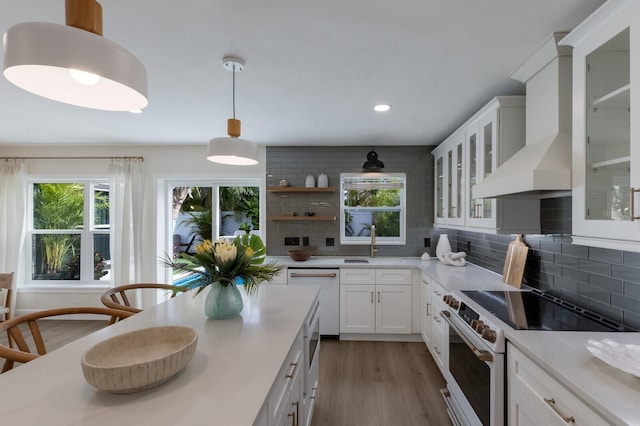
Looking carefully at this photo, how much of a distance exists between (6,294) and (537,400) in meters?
4.96

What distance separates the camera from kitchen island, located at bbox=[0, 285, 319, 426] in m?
0.81

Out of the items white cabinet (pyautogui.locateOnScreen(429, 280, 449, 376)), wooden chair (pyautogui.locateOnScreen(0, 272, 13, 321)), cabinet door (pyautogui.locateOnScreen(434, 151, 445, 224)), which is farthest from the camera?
cabinet door (pyautogui.locateOnScreen(434, 151, 445, 224))

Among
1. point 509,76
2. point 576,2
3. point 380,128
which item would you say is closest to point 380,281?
point 380,128

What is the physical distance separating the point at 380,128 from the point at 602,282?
2.34 metres

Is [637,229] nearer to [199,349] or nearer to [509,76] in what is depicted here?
[509,76]

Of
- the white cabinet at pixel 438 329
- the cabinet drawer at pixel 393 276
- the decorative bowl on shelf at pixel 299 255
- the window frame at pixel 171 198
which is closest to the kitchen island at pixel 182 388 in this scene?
the white cabinet at pixel 438 329

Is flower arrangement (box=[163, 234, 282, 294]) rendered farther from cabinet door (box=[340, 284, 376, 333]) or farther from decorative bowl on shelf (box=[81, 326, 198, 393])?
cabinet door (box=[340, 284, 376, 333])

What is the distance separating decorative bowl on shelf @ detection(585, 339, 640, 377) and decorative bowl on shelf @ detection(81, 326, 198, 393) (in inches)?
58.1

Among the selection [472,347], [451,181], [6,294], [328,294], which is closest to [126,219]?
[6,294]

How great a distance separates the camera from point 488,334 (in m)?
1.56

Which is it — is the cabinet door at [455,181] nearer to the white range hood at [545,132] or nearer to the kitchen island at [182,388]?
the white range hood at [545,132]

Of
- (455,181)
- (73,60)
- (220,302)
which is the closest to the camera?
(73,60)

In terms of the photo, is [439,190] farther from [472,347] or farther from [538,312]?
[472,347]

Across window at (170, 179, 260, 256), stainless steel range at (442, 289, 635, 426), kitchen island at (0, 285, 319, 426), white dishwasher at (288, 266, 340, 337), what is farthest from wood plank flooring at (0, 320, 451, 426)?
window at (170, 179, 260, 256)
